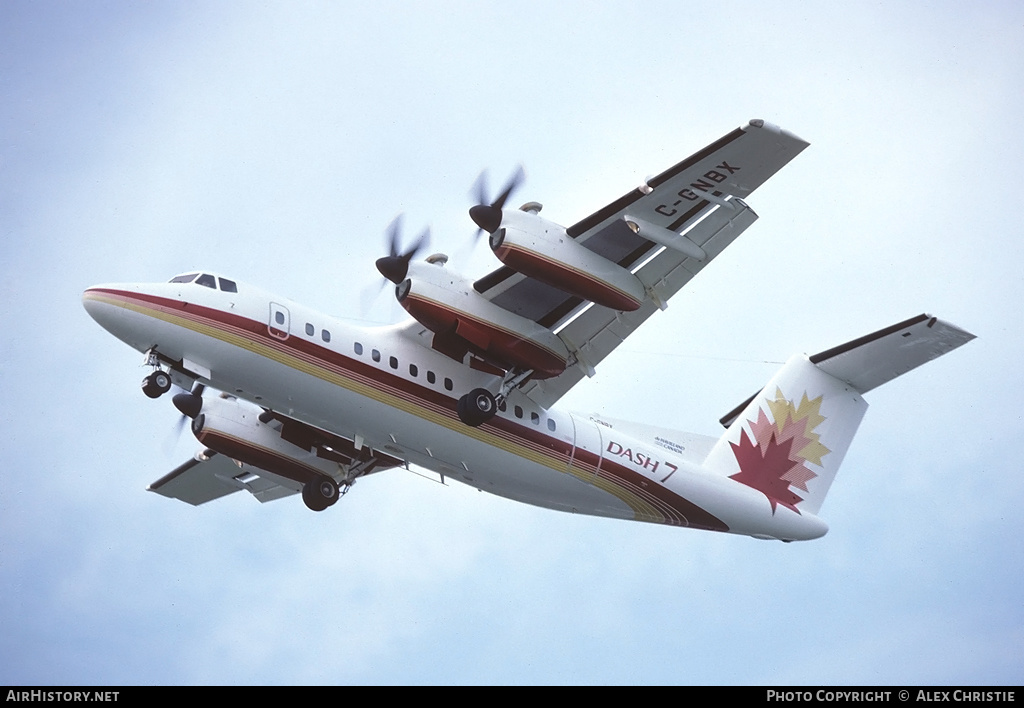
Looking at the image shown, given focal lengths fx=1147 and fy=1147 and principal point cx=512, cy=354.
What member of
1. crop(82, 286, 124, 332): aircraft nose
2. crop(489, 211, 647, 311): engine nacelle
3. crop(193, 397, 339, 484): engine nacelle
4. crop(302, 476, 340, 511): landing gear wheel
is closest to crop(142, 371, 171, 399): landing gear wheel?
crop(82, 286, 124, 332): aircraft nose

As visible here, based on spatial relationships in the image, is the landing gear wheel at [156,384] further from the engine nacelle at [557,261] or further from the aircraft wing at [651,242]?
the engine nacelle at [557,261]

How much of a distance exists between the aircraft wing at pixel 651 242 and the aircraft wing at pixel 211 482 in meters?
5.80

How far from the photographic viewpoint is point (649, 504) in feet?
55.9

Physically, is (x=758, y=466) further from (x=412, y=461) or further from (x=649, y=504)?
(x=412, y=461)

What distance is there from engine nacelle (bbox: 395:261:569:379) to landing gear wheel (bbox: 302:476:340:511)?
3.61m

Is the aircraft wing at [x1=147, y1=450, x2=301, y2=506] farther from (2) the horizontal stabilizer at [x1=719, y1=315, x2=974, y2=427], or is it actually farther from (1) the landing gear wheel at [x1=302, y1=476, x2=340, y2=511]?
(2) the horizontal stabilizer at [x1=719, y1=315, x2=974, y2=427]

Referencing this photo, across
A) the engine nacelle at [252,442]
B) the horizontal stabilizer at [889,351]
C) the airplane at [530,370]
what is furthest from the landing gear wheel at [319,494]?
the horizontal stabilizer at [889,351]

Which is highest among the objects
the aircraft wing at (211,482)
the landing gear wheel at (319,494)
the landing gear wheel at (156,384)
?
the aircraft wing at (211,482)

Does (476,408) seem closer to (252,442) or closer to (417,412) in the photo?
(417,412)

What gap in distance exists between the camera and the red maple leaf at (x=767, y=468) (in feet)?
58.2

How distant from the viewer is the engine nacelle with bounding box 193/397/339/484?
709 inches

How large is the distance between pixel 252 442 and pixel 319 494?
137 centimetres

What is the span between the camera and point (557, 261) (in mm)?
14977

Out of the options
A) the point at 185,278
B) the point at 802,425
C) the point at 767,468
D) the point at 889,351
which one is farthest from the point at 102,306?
the point at 889,351
